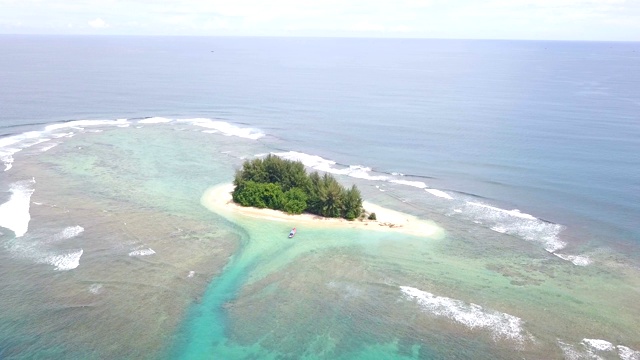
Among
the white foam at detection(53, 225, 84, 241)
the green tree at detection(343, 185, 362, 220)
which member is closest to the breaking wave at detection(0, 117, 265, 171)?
the white foam at detection(53, 225, 84, 241)

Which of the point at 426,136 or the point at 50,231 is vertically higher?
the point at 426,136

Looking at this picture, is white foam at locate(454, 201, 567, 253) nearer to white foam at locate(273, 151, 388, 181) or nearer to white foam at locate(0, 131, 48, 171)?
white foam at locate(273, 151, 388, 181)

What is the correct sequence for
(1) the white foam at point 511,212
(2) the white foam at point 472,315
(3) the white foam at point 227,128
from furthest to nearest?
(3) the white foam at point 227,128 → (1) the white foam at point 511,212 → (2) the white foam at point 472,315

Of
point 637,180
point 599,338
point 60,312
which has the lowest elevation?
point 60,312

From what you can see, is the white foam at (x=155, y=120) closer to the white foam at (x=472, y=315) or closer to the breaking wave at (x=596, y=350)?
the white foam at (x=472, y=315)

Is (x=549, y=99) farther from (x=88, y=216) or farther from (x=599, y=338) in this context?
(x=88, y=216)

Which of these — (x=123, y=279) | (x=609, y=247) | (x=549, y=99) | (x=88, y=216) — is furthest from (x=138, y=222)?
(x=549, y=99)

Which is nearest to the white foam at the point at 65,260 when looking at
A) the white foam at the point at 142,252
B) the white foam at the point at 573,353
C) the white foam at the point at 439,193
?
the white foam at the point at 142,252

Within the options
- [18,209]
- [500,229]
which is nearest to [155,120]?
[18,209]
